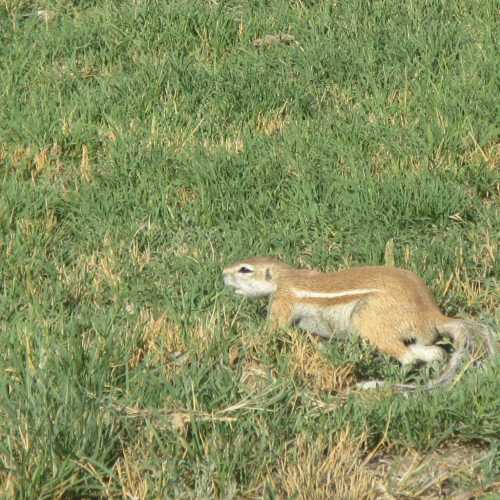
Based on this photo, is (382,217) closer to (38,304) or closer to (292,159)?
(292,159)

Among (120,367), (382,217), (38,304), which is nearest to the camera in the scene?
(120,367)

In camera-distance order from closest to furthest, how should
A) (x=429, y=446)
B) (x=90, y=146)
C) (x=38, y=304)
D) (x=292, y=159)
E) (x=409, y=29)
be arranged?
(x=429, y=446), (x=38, y=304), (x=292, y=159), (x=90, y=146), (x=409, y=29)

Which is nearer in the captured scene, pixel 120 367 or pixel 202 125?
pixel 120 367

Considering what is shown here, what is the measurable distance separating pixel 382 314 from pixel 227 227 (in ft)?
5.15

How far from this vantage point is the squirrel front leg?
5273 millimetres

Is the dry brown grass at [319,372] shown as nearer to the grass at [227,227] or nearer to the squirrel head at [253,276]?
the grass at [227,227]

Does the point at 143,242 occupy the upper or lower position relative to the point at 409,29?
lower

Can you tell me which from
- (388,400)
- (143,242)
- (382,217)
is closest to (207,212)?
(143,242)

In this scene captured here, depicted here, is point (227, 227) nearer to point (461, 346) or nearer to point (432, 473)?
point (461, 346)

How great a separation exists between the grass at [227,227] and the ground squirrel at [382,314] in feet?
0.44

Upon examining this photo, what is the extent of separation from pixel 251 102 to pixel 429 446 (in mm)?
3817

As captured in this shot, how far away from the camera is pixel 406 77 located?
25.0 feet

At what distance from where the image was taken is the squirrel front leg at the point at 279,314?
527 centimetres

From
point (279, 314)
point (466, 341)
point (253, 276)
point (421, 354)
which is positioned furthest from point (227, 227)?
point (466, 341)
